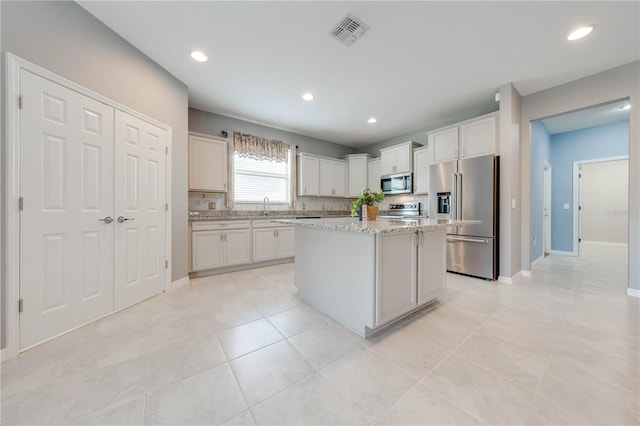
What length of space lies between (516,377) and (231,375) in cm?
168

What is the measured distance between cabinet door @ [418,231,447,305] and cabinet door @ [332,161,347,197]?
330 cm

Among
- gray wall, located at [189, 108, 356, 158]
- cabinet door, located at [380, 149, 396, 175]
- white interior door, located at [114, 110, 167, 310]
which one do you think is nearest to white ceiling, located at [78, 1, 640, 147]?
gray wall, located at [189, 108, 356, 158]

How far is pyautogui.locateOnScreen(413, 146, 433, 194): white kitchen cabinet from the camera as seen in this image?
433 centimetres

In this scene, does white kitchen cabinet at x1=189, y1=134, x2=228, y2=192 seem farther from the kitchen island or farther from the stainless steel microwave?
the stainless steel microwave

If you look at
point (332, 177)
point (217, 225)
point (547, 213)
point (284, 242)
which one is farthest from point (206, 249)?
point (547, 213)

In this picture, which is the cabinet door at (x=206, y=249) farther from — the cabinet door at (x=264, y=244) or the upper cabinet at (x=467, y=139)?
the upper cabinet at (x=467, y=139)

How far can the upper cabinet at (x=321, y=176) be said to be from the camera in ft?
15.9

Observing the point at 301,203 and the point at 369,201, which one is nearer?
the point at 369,201

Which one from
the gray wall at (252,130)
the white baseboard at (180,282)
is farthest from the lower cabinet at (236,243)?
the gray wall at (252,130)

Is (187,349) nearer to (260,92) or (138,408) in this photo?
(138,408)

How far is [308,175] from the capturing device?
4.92 m

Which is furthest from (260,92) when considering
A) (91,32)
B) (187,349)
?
(187,349)

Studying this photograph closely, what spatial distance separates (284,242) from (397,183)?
8.75 ft

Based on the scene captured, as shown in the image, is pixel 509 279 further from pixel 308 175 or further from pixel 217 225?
pixel 217 225
